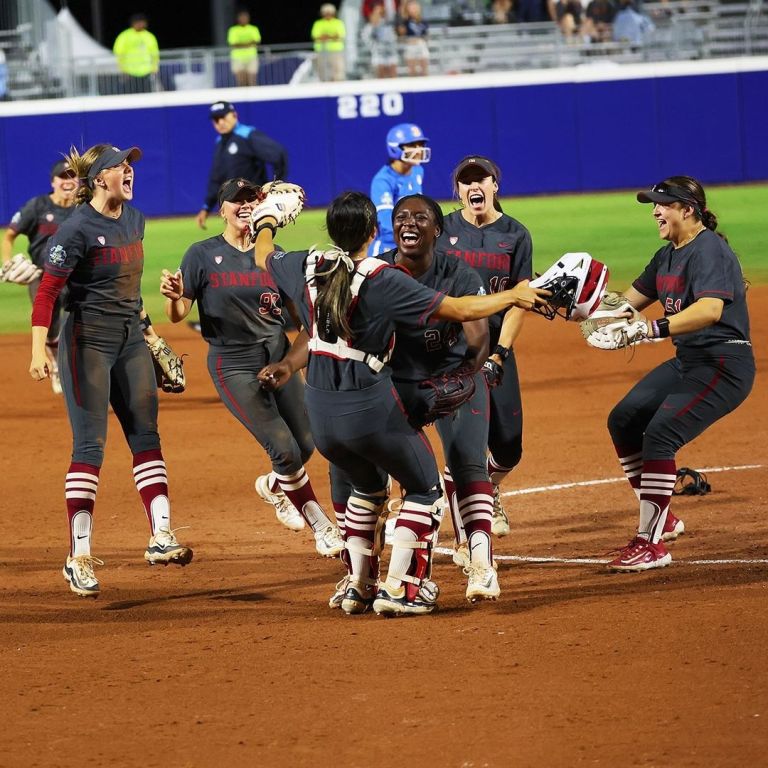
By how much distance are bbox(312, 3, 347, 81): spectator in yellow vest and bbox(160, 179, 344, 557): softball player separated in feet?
68.6

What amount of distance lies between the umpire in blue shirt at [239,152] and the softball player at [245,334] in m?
8.56

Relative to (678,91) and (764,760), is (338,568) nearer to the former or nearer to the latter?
(764,760)

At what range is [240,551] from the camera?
27.1 feet

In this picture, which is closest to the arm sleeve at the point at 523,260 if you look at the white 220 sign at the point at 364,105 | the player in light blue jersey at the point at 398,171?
the player in light blue jersey at the point at 398,171

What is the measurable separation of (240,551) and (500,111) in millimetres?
21680

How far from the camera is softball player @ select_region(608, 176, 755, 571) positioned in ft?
23.2

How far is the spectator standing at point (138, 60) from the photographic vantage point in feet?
90.7

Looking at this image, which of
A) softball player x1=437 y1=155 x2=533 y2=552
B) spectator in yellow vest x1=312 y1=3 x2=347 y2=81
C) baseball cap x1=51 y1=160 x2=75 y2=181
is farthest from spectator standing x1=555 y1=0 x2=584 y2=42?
softball player x1=437 y1=155 x2=533 y2=552

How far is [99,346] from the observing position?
7.32 m

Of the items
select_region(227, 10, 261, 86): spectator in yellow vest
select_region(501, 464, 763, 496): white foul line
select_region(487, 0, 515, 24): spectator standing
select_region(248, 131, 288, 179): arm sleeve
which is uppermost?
select_region(487, 0, 515, 24): spectator standing

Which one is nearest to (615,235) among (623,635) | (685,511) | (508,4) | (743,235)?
(743,235)

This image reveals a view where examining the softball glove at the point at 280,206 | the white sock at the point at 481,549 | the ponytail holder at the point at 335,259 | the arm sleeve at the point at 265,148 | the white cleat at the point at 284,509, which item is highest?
the softball glove at the point at 280,206

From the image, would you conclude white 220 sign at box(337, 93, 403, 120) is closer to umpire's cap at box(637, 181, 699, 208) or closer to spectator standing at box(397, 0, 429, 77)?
spectator standing at box(397, 0, 429, 77)

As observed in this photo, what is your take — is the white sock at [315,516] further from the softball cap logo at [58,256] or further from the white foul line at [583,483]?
the softball cap logo at [58,256]
